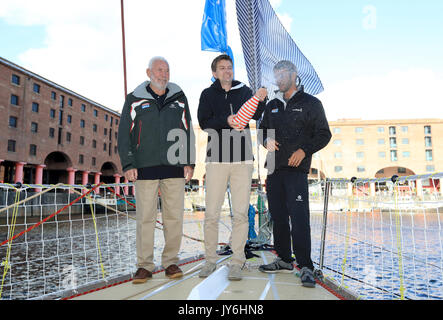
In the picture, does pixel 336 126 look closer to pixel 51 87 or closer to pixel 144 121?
pixel 51 87

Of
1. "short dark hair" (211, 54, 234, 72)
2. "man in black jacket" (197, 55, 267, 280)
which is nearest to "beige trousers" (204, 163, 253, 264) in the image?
"man in black jacket" (197, 55, 267, 280)

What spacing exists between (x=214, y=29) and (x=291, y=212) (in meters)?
3.31

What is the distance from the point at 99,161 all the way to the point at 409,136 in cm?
4692

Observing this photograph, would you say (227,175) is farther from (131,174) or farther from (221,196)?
(131,174)

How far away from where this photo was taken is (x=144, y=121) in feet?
9.44

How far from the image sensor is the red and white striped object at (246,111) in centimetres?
261

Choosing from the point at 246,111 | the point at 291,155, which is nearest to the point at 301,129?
the point at 291,155

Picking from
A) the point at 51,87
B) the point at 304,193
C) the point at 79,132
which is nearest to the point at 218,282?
the point at 304,193

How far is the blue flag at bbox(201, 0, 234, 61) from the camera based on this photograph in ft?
15.4

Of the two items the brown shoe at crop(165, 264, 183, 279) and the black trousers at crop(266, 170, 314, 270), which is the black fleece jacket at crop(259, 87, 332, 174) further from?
the brown shoe at crop(165, 264, 183, 279)

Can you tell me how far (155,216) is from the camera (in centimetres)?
289

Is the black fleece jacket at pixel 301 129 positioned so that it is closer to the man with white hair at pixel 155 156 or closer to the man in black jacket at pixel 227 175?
the man in black jacket at pixel 227 175

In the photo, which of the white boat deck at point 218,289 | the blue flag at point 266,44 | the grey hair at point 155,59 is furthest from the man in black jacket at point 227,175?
the blue flag at point 266,44
